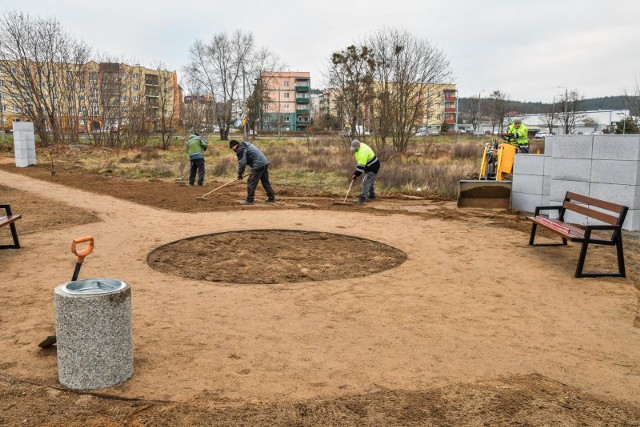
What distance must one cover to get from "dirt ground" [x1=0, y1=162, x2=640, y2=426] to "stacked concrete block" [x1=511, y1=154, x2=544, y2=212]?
289cm

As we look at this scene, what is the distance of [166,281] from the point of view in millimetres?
6348

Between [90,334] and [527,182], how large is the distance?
34.0 ft

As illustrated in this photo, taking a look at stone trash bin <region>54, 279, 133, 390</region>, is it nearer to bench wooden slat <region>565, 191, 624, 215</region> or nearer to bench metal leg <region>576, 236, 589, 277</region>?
bench metal leg <region>576, 236, 589, 277</region>

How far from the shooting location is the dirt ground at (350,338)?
3.45 m

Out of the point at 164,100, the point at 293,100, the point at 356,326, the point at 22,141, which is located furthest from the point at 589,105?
the point at 356,326

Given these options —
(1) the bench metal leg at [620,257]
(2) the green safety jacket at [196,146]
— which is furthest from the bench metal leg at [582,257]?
(2) the green safety jacket at [196,146]

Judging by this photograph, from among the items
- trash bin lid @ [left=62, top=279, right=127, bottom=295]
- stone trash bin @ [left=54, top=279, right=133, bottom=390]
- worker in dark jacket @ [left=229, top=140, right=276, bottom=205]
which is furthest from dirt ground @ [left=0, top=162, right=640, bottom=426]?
worker in dark jacket @ [left=229, top=140, right=276, bottom=205]

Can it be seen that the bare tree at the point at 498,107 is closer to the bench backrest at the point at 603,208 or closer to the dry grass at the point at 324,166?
the dry grass at the point at 324,166

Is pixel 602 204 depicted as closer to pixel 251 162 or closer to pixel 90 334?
pixel 90 334

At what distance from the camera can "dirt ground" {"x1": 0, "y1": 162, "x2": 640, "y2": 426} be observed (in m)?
3.45

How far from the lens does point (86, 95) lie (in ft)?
130

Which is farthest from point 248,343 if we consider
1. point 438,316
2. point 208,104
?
point 208,104

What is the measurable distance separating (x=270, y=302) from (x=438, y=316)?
→ 1683 millimetres

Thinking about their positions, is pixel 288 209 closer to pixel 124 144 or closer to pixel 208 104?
pixel 124 144
